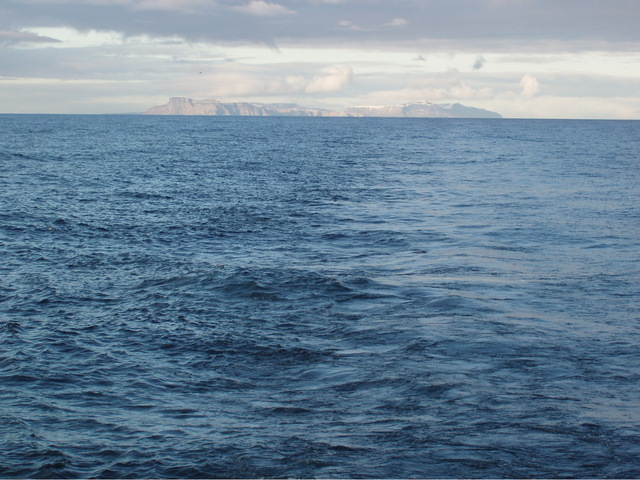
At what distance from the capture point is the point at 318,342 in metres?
15.6

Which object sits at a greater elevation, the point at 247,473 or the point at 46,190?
the point at 46,190

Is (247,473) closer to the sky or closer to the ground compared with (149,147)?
closer to the ground

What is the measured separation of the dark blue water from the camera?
1051 cm


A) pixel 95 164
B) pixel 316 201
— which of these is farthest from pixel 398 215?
pixel 95 164

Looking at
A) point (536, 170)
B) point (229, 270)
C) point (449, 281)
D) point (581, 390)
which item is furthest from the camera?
point (536, 170)

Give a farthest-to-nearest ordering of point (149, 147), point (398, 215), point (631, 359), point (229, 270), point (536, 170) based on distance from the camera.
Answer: point (149, 147) < point (536, 170) < point (398, 215) < point (229, 270) < point (631, 359)

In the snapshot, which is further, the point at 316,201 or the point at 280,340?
the point at 316,201

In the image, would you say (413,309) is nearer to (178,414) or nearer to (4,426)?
(178,414)

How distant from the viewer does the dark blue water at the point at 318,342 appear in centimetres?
1051

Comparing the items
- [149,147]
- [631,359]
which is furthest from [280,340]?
[149,147]

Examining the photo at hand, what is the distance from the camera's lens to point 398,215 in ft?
115

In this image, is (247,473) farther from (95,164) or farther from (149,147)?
(149,147)

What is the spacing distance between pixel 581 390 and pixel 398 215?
2297 cm

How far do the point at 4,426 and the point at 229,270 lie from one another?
37.1 feet
